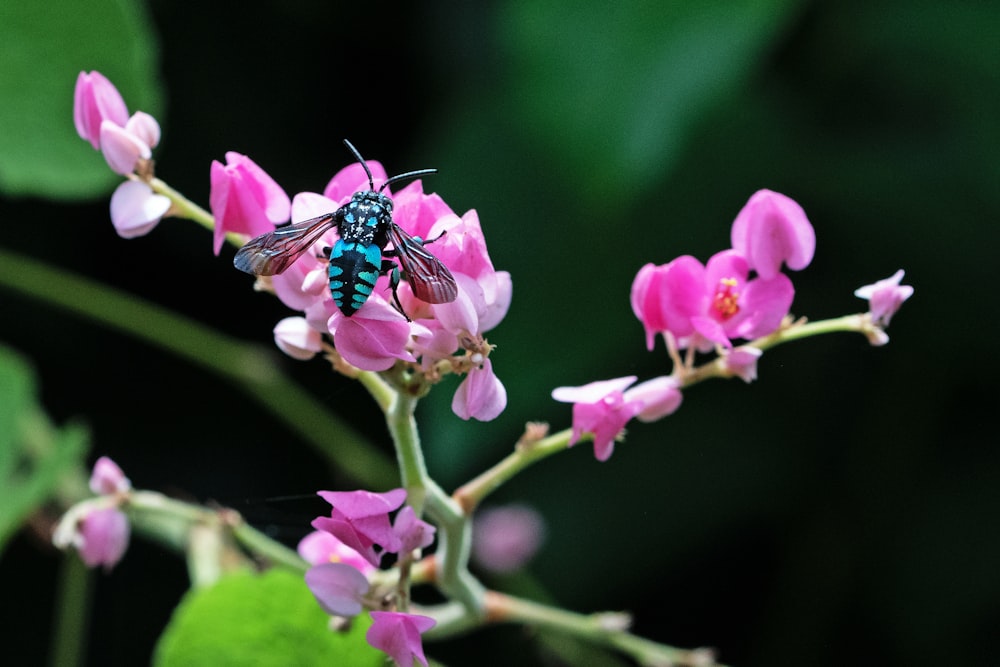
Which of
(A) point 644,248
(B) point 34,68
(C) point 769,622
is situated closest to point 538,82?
(A) point 644,248

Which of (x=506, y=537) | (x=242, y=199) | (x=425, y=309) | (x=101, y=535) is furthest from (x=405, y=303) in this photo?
(x=506, y=537)

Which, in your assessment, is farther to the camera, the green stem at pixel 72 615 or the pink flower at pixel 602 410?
the green stem at pixel 72 615

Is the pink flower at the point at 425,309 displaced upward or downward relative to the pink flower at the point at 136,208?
downward

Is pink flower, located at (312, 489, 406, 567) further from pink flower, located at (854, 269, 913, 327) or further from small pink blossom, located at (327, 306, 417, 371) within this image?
pink flower, located at (854, 269, 913, 327)

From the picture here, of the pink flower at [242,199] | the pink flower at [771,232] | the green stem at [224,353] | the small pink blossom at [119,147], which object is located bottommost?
the pink flower at [771,232]

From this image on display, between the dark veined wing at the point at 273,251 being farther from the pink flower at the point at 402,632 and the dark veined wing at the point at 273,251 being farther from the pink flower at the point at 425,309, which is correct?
the pink flower at the point at 402,632

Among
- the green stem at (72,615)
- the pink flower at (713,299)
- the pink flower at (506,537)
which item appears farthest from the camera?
the pink flower at (506,537)

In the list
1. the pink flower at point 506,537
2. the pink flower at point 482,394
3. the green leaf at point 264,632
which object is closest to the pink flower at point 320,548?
the green leaf at point 264,632

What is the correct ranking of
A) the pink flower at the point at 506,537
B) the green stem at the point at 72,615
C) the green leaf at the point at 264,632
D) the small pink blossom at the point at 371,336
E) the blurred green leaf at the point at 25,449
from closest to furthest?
the small pink blossom at the point at 371,336, the green leaf at the point at 264,632, the blurred green leaf at the point at 25,449, the green stem at the point at 72,615, the pink flower at the point at 506,537
